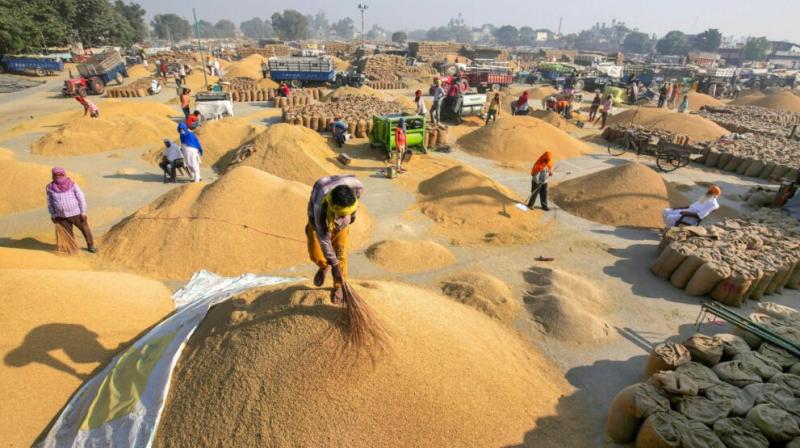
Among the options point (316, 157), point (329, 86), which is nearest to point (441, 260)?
point (316, 157)

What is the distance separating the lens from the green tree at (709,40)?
9356 cm

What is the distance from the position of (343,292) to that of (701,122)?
2040 cm

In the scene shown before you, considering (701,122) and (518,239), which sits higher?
(701,122)

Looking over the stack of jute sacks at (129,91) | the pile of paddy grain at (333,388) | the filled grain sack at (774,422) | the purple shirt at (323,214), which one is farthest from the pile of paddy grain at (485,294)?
the stack of jute sacks at (129,91)

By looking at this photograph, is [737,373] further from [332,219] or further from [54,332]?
[54,332]

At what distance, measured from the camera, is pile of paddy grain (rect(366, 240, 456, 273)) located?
6.91 meters

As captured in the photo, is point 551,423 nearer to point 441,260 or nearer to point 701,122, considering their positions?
point 441,260

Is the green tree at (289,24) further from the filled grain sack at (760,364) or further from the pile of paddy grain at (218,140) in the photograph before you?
the filled grain sack at (760,364)

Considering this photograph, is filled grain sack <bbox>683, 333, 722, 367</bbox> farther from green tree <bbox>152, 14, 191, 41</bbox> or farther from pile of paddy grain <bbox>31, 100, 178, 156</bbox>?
green tree <bbox>152, 14, 191, 41</bbox>

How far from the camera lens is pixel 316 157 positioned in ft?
37.0

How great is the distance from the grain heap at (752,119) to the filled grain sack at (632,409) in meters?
20.0

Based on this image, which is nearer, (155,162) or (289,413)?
(289,413)

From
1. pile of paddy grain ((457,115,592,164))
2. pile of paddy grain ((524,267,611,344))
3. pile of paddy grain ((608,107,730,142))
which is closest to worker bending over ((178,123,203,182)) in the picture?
pile of paddy grain ((524,267,611,344))

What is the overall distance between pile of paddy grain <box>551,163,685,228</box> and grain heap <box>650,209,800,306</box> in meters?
1.55
